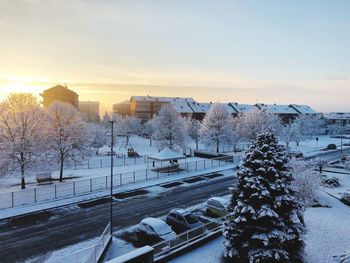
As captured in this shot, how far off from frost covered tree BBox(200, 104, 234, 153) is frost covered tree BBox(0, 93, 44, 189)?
29623mm

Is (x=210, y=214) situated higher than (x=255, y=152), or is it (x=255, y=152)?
(x=255, y=152)

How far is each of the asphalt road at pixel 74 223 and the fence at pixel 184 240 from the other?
4990 millimetres

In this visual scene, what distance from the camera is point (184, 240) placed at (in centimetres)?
1698

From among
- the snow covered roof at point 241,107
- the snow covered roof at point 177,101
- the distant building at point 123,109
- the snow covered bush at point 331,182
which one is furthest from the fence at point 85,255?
the distant building at point 123,109

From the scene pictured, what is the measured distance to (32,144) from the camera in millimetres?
29359

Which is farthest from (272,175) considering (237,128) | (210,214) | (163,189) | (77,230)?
(237,128)

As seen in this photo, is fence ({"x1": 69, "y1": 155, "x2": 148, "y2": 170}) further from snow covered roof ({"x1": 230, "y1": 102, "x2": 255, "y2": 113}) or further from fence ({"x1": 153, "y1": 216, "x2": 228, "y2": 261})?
snow covered roof ({"x1": 230, "y1": 102, "x2": 255, "y2": 113})

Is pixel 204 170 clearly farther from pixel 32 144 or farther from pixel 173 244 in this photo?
pixel 173 244

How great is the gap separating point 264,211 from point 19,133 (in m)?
24.7

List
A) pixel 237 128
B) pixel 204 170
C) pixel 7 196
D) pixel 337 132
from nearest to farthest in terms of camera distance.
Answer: pixel 7 196, pixel 204 170, pixel 237 128, pixel 337 132

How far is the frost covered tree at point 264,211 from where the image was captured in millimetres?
14055

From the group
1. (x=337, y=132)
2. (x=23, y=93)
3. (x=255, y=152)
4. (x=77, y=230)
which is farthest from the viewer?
(x=337, y=132)

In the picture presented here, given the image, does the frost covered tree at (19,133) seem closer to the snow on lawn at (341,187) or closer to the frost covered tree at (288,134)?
the snow on lawn at (341,187)

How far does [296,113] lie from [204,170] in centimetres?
8304
